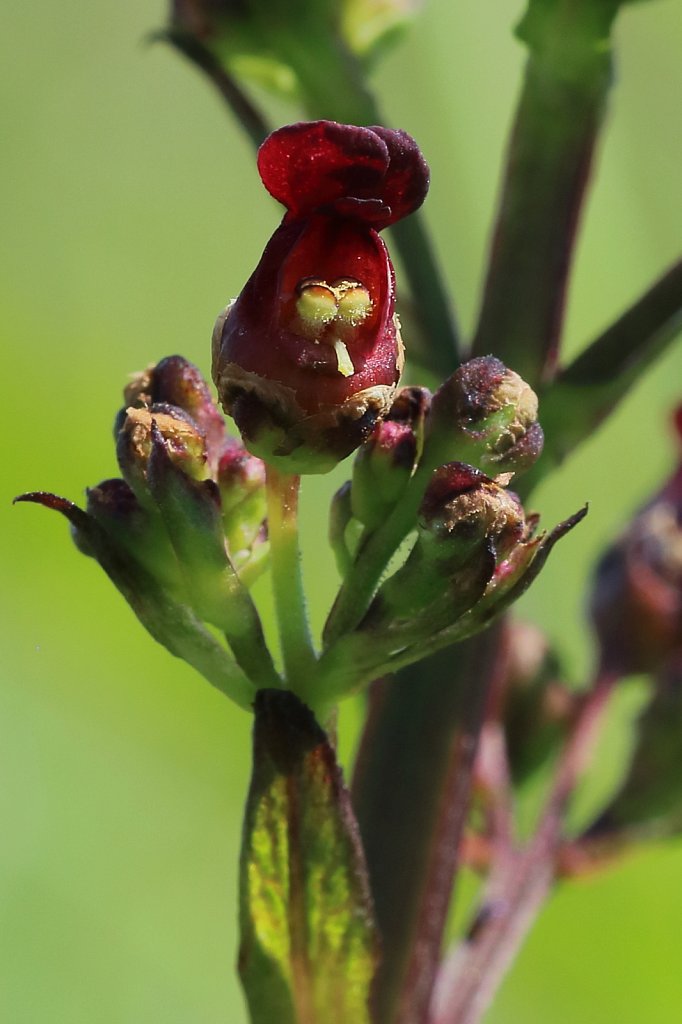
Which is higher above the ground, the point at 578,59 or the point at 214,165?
the point at 578,59

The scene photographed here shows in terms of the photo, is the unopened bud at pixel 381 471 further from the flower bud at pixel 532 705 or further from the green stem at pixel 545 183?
the flower bud at pixel 532 705

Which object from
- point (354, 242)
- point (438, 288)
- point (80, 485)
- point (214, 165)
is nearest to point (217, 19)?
point (438, 288)

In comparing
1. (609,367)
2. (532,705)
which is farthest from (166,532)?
(532,705)

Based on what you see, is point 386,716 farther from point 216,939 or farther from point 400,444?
point 216,939

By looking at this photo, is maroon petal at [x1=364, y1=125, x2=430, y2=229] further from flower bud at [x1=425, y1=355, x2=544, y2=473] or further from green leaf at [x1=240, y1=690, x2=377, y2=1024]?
green leaf at [x1=240, y1=690, x2=377, y2=1024]

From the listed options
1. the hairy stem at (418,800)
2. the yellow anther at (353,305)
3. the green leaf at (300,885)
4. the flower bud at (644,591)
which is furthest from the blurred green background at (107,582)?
the yellow anther at (353,305)

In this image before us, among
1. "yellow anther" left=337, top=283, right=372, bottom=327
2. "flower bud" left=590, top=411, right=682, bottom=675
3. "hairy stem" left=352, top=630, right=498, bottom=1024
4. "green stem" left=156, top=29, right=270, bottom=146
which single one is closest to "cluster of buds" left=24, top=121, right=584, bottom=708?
"yellow anther" left=337, top=283, right=372, bottom=327
